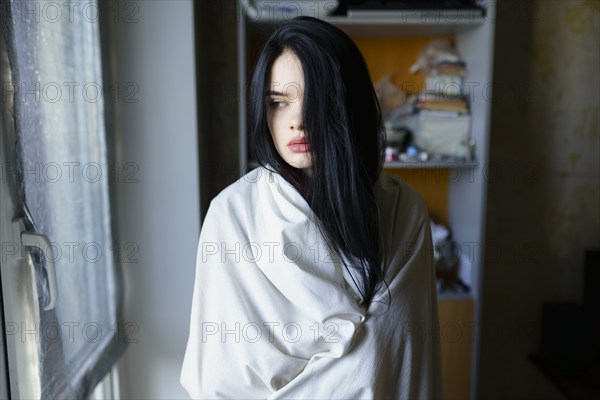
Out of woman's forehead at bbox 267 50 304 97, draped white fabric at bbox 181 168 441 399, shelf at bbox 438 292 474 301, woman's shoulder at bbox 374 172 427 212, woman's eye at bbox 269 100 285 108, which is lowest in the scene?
shelf at bbox 438 292 474 301

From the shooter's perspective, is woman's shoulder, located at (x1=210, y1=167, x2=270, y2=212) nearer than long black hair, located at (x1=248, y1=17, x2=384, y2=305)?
No

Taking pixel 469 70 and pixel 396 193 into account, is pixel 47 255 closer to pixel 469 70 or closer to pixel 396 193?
pixel 396 193

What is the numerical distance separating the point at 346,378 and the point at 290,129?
47 centimetres

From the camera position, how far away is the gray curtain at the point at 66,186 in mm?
1109

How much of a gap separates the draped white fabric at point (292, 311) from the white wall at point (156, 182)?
1.60ft

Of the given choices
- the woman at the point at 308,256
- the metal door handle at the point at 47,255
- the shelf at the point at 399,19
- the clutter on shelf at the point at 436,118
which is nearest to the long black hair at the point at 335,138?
the woman at the point at 308,256

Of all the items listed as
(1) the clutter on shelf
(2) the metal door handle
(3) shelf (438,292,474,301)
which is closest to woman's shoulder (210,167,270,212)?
(2) the metal door handle

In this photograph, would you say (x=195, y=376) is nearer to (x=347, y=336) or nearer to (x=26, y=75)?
(x=347, y=336)

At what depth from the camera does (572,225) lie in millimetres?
2010

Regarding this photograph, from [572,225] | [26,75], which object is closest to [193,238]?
[26,75]

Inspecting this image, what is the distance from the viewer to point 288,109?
984mm

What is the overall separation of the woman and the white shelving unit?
0.67 metres

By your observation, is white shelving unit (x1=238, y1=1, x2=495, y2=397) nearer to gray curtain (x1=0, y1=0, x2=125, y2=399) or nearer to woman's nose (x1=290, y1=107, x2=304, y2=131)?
gray curtain (x1=0, y1=0, x2=125, y2=399)

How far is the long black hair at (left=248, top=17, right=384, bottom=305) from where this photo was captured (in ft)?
3.12
